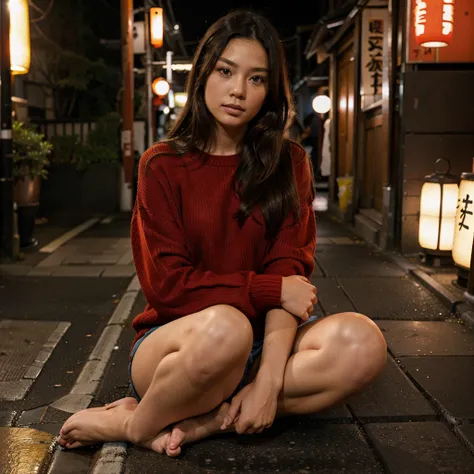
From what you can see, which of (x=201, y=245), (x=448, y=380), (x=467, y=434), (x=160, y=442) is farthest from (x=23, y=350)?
(x=467, y=434)

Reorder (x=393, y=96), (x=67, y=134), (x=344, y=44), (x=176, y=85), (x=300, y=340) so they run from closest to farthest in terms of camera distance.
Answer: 1. (x=300, y=340)
2. (x=393, y=96)
3. (x=344, y=44)
4. (x=67, y=134)
5. (x=176, y=85)

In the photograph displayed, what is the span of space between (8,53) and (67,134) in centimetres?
827

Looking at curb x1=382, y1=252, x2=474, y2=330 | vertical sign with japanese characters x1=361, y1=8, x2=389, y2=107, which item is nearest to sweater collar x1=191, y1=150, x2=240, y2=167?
curb x1=382, y1=252, x2=474, y2=330

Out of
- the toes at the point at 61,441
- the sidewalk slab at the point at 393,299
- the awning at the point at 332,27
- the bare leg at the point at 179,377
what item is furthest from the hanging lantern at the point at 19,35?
the bare leg at the point at 179,377

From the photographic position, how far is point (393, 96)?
381 inches

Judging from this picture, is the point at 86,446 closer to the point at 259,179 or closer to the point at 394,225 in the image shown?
the point at 259,179

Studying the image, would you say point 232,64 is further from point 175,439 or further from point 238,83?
point 175,439

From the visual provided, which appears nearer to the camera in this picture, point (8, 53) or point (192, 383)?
point (192, 383)

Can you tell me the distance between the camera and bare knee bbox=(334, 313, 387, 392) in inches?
124

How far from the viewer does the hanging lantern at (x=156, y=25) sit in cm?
1984

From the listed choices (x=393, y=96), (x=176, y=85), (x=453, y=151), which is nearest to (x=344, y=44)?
(x=393, y=96)

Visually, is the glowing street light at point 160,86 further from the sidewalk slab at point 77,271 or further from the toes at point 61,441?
the toes at point 61,441

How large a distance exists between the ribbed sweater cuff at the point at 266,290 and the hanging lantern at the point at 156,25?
59.5ft

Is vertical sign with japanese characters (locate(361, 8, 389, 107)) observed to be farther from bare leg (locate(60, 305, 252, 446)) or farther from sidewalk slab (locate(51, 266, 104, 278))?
bare leg (locate(60, 305, 252, 446))
